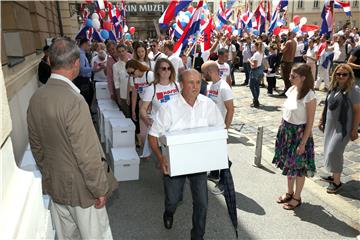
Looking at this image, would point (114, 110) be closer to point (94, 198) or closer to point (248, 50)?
point (94, 198)

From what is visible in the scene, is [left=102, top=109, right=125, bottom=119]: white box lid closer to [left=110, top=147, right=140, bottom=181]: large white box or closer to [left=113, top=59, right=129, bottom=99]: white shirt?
[left=113, top=59, right=129, bottom=99]: white shirt

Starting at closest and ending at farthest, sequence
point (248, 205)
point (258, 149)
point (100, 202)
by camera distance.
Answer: point (100, 202)
point (248, 205)
point (258, 149)

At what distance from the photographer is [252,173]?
514 cm

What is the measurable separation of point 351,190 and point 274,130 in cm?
302

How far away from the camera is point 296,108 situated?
375cm

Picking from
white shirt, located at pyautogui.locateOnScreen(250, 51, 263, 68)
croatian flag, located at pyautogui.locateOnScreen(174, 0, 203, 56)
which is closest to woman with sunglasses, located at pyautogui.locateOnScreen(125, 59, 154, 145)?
croatian flag, located at pyautogui.locateOnScreen(174, 0, 203, 56)

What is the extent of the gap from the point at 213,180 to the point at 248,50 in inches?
375

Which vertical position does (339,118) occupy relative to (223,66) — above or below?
below

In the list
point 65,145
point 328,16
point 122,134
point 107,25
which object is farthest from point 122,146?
point 107,25

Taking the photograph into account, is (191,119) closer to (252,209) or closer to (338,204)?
(252,209)

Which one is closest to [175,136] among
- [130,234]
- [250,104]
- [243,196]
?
[130,234]

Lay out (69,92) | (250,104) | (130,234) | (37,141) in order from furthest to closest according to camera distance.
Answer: (250,104) → (130,234) → (37,141) → (69,92)

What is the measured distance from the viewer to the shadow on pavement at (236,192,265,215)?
4070 mm

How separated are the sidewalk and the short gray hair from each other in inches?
153
